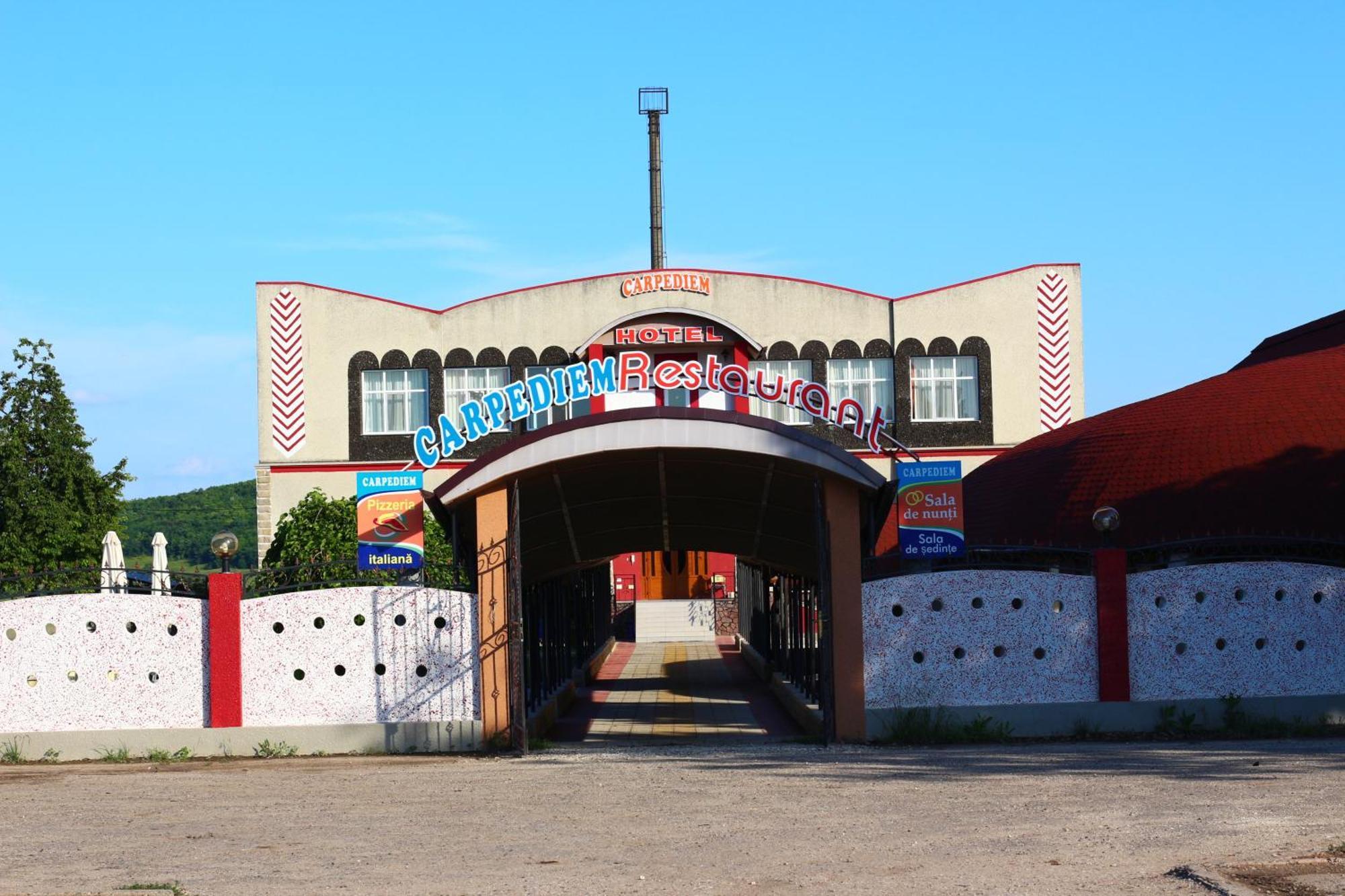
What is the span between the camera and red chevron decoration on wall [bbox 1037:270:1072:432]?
1875 inches

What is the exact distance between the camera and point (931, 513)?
19.8 metres

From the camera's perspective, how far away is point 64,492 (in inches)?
1951

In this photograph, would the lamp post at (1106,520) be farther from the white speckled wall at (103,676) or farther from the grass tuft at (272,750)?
the white speckled wall at (103,676)

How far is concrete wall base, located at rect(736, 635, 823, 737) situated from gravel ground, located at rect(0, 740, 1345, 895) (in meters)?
2.85

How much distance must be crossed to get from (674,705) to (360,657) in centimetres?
920

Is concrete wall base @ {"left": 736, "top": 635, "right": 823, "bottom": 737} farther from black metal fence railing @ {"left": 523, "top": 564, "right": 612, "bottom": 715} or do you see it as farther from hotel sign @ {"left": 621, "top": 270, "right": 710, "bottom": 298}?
hotel sign @ {"left": 621, "top": 270, "right": 710, "bottom": 298}

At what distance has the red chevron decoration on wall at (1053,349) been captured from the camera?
47.6 meters

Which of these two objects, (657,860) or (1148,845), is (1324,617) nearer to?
(1148,845)

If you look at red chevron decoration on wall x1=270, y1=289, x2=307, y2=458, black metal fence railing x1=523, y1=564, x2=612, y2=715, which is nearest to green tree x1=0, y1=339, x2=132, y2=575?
Answer: red chevron decoration on wall x1=270, y1=289, x2=307, y2=458

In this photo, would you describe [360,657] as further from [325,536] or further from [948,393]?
[948,393]

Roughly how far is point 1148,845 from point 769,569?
1994 cm

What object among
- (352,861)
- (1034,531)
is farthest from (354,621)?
(1034,531)

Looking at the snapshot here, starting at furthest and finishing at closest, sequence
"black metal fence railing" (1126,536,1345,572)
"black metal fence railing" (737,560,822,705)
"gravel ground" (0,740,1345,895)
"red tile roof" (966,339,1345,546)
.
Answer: "red tile roof" (966,339,1345,546), "black metal fence railing" (737,560,822,705), "black metal fence railing" (1126,536,1345,572), "gravel ground" (0,740,1345,895)

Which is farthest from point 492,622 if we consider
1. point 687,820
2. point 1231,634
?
point 1231,634
